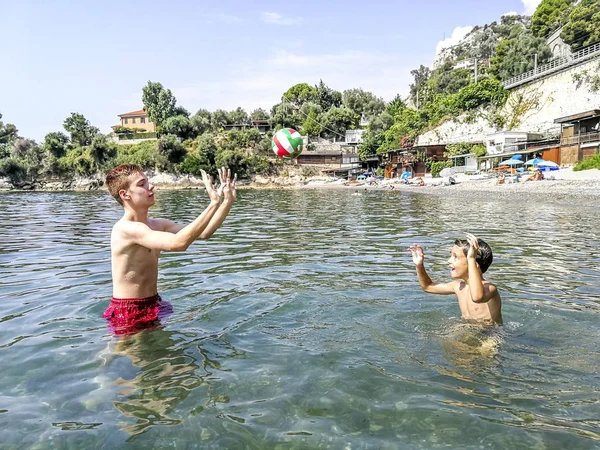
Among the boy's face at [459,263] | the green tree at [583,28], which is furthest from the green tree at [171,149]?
the boy's face at [459,263]

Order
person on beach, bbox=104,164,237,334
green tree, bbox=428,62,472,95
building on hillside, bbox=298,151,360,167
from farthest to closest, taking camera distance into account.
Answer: green tree, bbox=428,62,472,95, building on hillside, bbox=298,151,360,167, person on beach, bbox=104,164,237,334

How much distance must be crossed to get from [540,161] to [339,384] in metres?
45.3

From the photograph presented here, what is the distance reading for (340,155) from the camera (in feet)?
289

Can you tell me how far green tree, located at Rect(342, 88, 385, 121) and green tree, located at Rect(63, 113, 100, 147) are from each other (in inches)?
2338

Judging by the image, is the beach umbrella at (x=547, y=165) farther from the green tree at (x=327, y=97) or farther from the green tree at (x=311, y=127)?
the green tree at (x=327, y=97)

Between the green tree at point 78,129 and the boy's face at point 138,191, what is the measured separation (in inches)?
3861

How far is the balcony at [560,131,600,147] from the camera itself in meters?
42.6

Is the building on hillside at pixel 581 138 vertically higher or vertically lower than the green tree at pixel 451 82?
lower

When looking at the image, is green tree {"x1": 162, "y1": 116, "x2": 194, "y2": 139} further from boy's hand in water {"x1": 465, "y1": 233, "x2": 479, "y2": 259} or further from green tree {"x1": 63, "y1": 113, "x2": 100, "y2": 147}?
boy's hand in water {"x1": 465, "y1": 233, "x2": 479, "y2": 259}

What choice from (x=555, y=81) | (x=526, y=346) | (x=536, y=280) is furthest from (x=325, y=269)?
(x=555, y=81)

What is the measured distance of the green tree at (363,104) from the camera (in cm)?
11156

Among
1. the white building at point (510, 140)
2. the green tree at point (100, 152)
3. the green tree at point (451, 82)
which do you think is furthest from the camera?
the green tree at point (451, 82)

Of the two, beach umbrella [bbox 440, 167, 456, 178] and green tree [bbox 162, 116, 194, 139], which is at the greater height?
green tree [bbox 162, 116, 194, 139]

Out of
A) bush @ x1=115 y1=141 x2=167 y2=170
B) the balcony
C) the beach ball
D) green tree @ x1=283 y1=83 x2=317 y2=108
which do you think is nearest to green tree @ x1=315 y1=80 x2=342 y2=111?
green tree @ x1=283 y1=83 x2=317 y2=108
